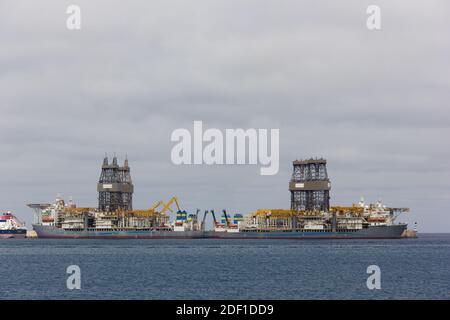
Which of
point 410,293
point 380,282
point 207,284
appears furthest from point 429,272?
point 207,284

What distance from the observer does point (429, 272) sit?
9431 centimetres

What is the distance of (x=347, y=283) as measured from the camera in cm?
7800

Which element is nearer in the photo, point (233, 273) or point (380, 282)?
Result: point (380, 282)

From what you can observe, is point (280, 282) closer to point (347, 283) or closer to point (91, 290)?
point (347, 283)

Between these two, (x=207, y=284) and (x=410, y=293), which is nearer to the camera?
(x=410, y=293)

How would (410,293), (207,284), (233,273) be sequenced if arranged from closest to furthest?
(410,293) → (207,284) → (233,273)

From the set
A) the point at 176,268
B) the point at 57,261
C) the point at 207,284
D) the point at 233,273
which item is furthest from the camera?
the point at 57,261
